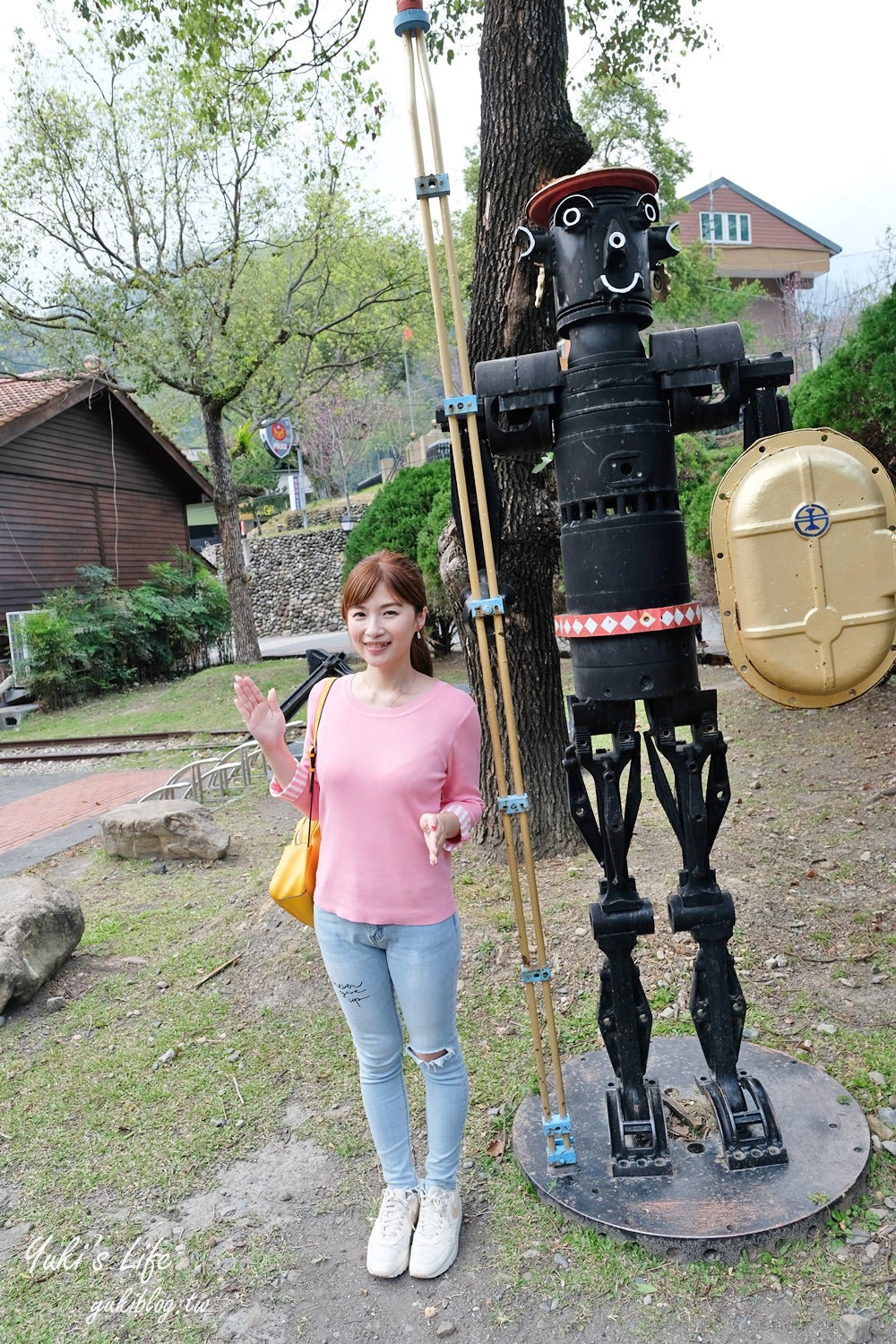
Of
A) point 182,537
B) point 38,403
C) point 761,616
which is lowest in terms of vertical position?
point 761,616

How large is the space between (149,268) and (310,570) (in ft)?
48.0

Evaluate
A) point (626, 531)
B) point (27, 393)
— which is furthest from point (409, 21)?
point (27, 393)

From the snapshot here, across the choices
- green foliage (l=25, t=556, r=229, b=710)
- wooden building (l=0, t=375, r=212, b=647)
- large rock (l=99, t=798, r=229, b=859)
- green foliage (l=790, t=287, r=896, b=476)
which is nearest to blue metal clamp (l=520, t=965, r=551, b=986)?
large rock (l=99, t=798, r=229, b=859)

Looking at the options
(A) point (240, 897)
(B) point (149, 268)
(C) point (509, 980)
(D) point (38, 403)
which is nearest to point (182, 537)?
(D) point (38, 403)

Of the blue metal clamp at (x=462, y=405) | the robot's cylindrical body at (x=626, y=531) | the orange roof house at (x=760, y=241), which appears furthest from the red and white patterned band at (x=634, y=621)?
the orange roof house at (x=760, y=241)

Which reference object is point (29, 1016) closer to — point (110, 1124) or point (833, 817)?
point (110, 1124)

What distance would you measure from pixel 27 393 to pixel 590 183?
19.1m

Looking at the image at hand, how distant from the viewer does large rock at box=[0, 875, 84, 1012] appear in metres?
4.19

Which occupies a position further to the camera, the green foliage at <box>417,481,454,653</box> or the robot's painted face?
the green foliage at <box>417,481,454,653</box>

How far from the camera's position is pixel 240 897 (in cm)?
538

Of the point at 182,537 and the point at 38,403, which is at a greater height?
the point at 38,403

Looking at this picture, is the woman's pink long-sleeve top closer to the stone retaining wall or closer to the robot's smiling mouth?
the robot's smiling mouth

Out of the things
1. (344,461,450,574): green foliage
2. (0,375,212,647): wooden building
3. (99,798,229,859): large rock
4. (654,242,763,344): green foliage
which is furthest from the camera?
(654,242,763,344): green foliage

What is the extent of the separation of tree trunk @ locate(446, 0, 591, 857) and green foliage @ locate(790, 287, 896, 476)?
8.78ft
